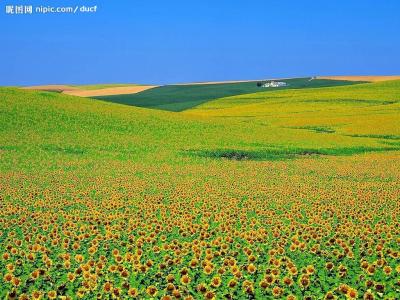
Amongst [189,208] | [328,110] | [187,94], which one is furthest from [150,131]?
[187,94]

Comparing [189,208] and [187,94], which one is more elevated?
[187,94]

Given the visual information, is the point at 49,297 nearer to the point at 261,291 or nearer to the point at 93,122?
the point at 261,291

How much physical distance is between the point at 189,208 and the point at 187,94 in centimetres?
10973

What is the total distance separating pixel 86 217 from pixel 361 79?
407ft

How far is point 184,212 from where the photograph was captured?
14406 millimetres

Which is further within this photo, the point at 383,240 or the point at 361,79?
the point at 361,79

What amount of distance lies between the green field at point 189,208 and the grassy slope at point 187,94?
176 feet

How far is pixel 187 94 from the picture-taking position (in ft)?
406

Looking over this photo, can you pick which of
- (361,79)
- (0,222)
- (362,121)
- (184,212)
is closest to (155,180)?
(184,212)

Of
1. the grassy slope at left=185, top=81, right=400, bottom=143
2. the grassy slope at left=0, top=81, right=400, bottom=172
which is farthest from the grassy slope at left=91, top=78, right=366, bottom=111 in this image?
the grassy slope at left=0, top=81, right=400, bottom=172

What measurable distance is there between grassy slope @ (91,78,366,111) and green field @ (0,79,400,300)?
53.7m

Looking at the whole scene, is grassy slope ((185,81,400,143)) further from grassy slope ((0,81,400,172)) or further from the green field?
the green field

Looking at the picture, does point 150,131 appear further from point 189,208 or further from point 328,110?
point 328,110

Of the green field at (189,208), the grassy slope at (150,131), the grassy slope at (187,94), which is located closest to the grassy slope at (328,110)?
the grassy slope at (150,131)
